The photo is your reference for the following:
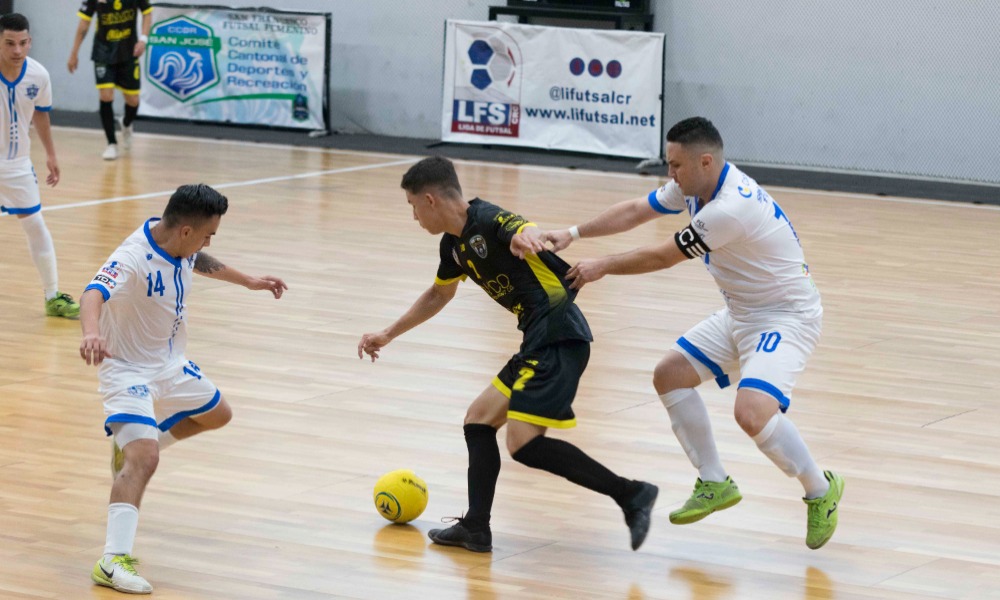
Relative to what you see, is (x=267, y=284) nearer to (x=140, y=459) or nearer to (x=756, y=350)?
(x=140, y=459)

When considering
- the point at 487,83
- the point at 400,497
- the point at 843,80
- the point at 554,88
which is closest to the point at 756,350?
the point at 400,497

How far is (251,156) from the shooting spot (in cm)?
1703

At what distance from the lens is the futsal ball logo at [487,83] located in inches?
699

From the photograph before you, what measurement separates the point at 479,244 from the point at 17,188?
4770mm

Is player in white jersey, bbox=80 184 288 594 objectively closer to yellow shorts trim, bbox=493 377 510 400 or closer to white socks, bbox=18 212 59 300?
yellow shorts trim, bbox=493 377 510 400

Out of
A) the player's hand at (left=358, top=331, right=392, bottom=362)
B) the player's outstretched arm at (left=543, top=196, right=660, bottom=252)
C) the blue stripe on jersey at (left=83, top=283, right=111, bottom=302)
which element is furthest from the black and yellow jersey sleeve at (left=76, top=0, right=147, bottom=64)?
the blue stripe on jersey at (left=83, top=283, right=111, bottom=302)

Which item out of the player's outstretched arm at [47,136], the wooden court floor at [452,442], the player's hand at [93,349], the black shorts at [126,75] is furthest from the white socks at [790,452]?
the black shorts at [126,75]

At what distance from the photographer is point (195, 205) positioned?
459 cm

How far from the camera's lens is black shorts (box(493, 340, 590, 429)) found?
4.80 metres

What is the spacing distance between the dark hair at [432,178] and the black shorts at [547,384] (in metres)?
0.63

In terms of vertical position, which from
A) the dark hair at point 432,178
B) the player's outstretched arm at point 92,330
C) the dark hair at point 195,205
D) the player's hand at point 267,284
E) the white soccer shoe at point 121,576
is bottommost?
the white soccer shoe at point 121,576

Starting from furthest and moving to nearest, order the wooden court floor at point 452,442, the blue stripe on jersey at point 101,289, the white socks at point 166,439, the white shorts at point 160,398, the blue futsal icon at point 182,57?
the blue futsal icon at point 182,57
the white socks at point 166,439
the wooden court floor at point 452,442
the white shorts at point 160,398
the blue stripe on jersey at point 101,289

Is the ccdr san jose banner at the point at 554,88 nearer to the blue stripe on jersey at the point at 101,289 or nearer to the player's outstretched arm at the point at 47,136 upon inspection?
the player's outstretched arm at the point at 47,136

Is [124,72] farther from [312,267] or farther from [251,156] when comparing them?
[312,267]
